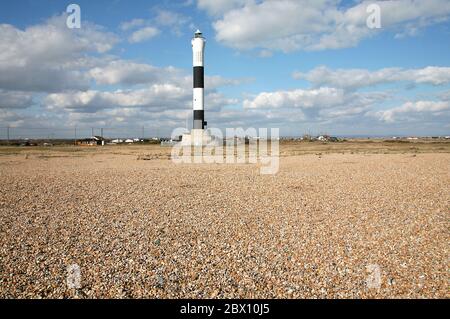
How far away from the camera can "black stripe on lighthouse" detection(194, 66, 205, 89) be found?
5619cm

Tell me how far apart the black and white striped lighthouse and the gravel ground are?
39178 mm

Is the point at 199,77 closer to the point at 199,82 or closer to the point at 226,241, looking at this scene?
the point at 199,82

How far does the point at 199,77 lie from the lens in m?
56.2

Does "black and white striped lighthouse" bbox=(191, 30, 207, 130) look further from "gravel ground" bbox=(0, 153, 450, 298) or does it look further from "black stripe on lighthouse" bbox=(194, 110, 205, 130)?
"gravel ground" bbox=(0, 153, 450, 298)

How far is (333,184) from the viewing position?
19.7m

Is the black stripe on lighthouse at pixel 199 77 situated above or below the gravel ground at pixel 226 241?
above

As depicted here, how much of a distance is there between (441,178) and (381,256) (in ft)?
52.8

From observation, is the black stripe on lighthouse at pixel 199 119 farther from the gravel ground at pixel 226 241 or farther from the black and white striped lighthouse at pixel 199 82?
the gravel ground at pixel 226 241

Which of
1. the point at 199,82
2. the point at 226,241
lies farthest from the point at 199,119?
the point at 226,241

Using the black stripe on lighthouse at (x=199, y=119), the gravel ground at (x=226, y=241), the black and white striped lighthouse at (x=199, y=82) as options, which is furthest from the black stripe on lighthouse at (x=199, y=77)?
the gravel ground at (x=226, y=241)

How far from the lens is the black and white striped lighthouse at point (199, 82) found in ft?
185

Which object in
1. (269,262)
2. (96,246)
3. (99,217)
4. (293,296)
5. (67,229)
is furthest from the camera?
(99,217)
